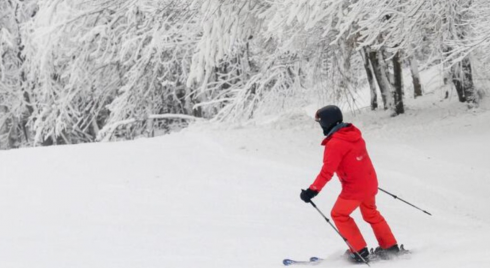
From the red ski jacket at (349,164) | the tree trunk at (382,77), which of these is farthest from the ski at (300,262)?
the tree trunk at (382,77)

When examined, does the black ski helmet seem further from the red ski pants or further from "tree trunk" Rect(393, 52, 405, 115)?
"tree trunk" Rect(393, 52, 405, 115)

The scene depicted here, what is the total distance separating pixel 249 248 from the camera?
20.6 ft

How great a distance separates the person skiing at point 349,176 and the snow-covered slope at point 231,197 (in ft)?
0.82

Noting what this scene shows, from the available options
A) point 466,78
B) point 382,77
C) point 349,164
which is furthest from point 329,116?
point 382,77

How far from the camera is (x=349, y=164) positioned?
5348mm

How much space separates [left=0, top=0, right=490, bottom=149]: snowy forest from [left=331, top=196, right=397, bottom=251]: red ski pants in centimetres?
376

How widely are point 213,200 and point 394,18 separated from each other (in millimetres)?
4101

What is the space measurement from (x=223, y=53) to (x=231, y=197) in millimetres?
3676

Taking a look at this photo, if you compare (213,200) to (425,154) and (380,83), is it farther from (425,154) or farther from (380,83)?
(380,83)

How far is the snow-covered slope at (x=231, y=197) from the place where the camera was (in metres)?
6.11

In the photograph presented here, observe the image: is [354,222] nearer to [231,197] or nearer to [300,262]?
[300,262]

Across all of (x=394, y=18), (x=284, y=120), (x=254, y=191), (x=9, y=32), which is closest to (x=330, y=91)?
(x=284, y=120)

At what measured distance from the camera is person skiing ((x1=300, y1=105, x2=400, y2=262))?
525cm

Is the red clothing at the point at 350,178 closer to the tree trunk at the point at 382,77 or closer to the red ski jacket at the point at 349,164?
the red ski jacket at the point at 349,164
